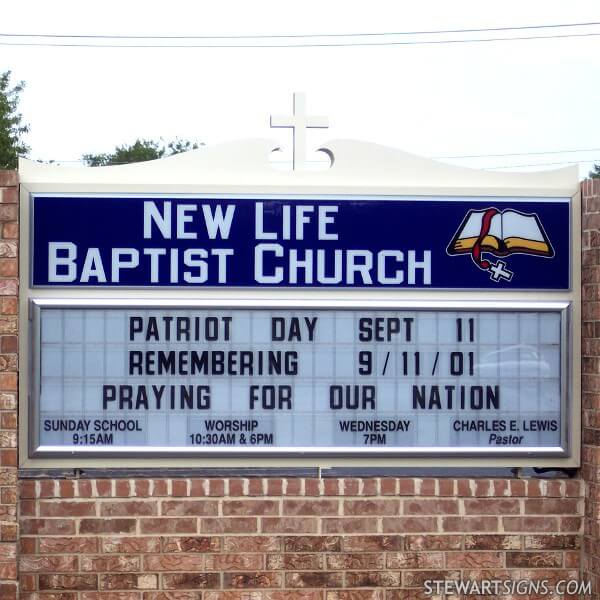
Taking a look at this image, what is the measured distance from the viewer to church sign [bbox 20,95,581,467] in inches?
340

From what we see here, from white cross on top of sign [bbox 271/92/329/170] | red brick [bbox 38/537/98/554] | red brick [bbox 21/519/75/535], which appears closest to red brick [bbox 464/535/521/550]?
red brick [bbox 38/537/98/554]

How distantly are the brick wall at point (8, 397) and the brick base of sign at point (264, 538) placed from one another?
0.18 metres

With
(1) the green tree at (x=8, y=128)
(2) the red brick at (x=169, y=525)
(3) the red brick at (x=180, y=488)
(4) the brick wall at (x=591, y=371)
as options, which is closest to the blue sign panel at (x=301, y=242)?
(4) the brick wall at (x=591, y=371)

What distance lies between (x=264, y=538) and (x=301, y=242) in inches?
86.2

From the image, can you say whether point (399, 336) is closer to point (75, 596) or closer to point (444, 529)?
point (444, 529)

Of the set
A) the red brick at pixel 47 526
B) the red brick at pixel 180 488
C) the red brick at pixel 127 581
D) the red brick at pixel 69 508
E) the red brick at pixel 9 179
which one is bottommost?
the red brick at pixel 127 581

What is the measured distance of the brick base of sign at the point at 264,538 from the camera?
28.1 ft

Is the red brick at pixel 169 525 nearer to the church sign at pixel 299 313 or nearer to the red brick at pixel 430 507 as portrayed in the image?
the church sign at pixel 299 313

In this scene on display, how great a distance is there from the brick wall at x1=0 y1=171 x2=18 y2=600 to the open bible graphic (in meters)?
3.21

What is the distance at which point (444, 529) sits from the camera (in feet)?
28.6

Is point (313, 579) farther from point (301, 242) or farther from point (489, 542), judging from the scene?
point (301, 242)

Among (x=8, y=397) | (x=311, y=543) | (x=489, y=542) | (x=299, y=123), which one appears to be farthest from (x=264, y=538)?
(x=299, y=123)

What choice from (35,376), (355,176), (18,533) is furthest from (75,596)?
(355,176)

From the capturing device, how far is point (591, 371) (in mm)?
8680
